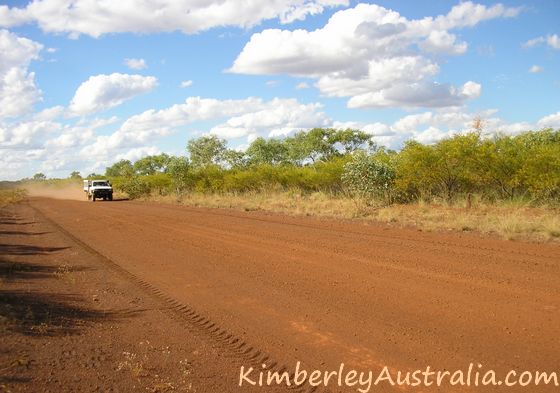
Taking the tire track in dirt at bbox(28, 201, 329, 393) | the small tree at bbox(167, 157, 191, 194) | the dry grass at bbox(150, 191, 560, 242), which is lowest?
the tire track in dirt at bbox(28, 201, 329, 393)

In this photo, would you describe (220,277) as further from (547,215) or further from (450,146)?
(450,146)

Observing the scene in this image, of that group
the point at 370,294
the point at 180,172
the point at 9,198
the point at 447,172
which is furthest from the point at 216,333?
the point at 9,198

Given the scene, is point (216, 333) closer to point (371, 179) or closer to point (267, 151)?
point (371, 179)

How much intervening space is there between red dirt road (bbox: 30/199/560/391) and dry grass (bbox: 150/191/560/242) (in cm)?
127

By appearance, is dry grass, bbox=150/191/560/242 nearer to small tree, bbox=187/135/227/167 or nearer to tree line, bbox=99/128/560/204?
tree line, bbox=99/128/560/204

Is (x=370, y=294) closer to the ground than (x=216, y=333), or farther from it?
farther from it

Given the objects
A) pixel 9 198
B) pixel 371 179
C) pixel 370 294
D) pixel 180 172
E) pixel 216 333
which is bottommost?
pixel 216 333

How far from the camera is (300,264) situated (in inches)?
430

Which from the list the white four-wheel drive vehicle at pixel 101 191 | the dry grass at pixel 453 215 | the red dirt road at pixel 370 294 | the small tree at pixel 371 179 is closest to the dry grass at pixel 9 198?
the white four-wheel drive vehicle at pixel 101 191

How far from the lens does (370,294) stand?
8227 mm

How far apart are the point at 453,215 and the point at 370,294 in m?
11.0

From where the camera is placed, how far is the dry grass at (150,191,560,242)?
45.7 feet

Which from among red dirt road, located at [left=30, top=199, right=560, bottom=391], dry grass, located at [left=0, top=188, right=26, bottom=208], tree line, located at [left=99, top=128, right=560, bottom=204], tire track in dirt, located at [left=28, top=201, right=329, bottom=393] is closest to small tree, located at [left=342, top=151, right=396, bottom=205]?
tree line, located at [left=99, top=128, right=560, bottom=204]

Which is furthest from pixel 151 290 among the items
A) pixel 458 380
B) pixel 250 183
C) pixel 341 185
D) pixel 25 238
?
pixel 250 183
